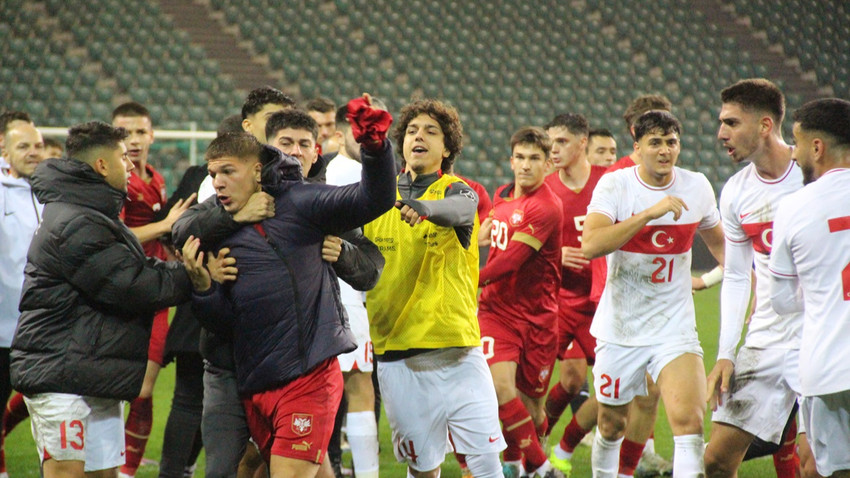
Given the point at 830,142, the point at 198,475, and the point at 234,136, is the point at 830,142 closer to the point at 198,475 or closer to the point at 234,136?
the point at 234,136

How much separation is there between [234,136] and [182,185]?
155 centimetres

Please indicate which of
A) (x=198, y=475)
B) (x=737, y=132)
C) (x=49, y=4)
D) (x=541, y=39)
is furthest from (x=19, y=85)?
(x=737, y=132)

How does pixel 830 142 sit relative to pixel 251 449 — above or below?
above

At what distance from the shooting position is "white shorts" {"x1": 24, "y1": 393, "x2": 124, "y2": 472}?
Result: 3.94 meters

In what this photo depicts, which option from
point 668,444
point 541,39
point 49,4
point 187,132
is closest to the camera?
point 668,444

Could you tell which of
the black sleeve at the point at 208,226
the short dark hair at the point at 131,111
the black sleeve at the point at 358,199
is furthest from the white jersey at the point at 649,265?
the short dark hair at the point at 131,111

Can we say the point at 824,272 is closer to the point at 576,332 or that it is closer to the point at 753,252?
the point at 753,252

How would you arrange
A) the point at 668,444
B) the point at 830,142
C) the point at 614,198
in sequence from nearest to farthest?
1. the point at 830,142
2. the point at 614,198
3. the point at 668,444

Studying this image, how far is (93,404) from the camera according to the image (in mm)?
4027

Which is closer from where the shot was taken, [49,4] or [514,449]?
[514,449]

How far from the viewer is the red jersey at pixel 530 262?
235 inches

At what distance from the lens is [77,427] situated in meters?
3.96

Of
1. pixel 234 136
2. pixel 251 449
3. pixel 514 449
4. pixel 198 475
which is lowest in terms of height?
pixel 198 475

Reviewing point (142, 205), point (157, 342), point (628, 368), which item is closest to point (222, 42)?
point (142, 205)
